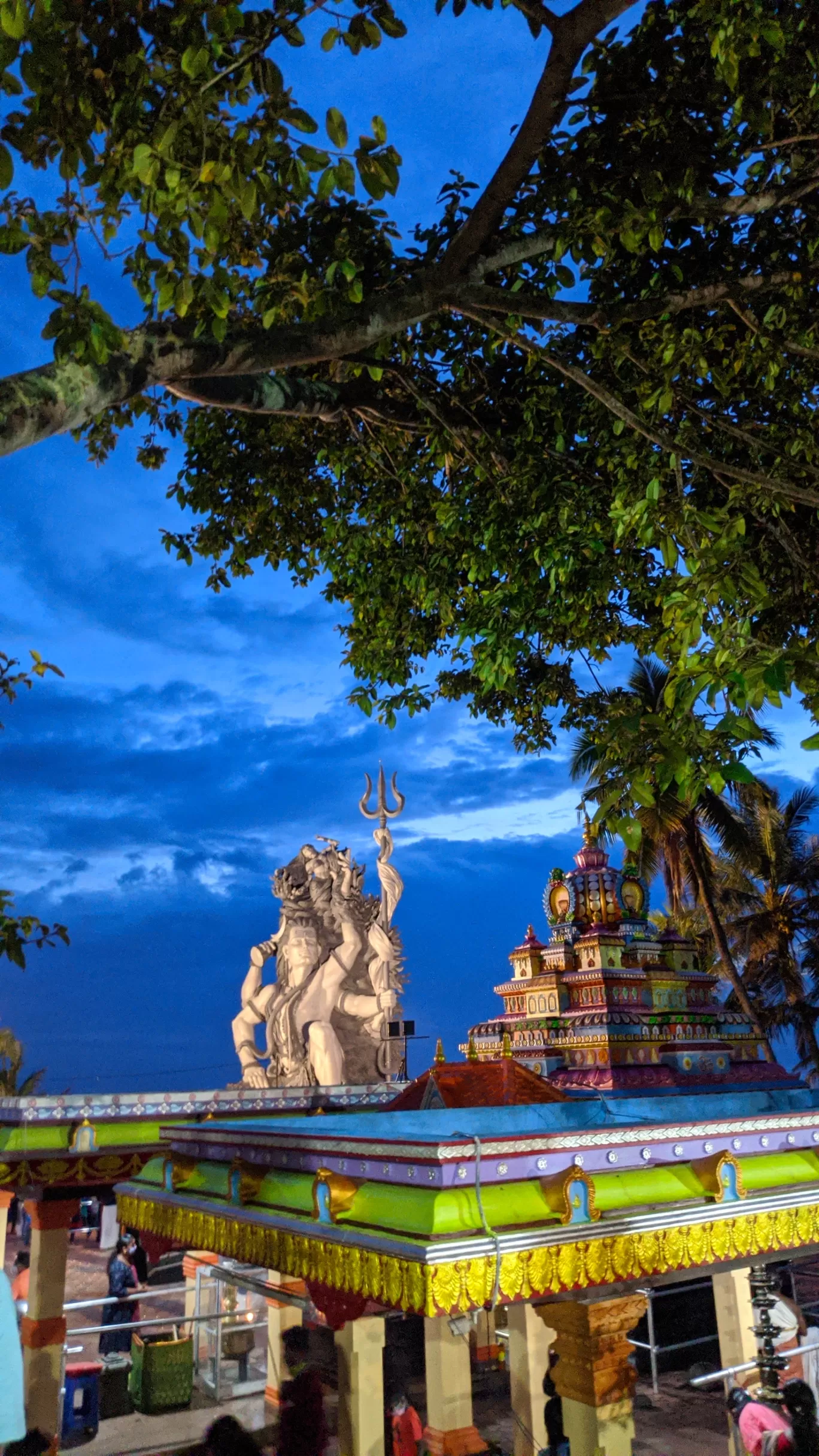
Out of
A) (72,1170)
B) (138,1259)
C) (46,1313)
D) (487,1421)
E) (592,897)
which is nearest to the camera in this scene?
(72,1170)

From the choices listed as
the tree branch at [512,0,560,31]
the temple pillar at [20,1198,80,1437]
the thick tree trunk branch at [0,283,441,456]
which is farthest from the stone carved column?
the tree branch at [512,0,560,31]

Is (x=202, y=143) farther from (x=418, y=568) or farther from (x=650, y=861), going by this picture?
(x=650, y=861)

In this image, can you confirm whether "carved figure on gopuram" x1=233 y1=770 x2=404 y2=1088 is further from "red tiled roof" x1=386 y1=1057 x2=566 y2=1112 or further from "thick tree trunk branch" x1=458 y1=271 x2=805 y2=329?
"thick tree trunk branch" x1=458 y1=271 x2=805 y2=329

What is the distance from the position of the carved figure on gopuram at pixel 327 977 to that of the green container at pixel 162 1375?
131 inches

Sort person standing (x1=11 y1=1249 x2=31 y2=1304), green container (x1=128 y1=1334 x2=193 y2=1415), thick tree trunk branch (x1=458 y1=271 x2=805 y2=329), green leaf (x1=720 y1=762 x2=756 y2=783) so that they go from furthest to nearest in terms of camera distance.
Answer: person standing (x1=11 y1=1249 x2=31 y2=1304), green container (x1=128 y1=1334 x2=193 y2=1415), thick tree trunk branch (x1=458 y1=271 x2=805 y2=329), green leaf (x1=720 y1=762 x2=756 y2=783)

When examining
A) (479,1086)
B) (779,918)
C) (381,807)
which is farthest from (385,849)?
(779,918)

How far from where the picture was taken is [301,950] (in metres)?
14.3

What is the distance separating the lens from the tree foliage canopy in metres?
4.38

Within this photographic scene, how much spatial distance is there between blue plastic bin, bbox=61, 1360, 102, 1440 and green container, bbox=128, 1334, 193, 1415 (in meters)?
0.53

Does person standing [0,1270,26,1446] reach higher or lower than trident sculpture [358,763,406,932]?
lower

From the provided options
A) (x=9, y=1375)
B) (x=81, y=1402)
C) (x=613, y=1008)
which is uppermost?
(x=613, y=1008)

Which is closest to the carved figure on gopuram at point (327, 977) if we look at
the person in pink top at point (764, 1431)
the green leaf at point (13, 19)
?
the person in pink top at point (764, 1431)

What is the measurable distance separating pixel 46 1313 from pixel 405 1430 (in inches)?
166

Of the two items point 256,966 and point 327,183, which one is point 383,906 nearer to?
point 256,966
